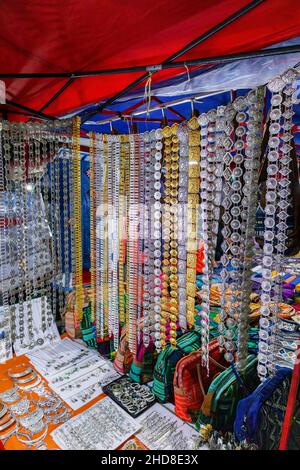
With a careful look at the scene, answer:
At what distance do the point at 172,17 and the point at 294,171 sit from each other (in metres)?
0.76

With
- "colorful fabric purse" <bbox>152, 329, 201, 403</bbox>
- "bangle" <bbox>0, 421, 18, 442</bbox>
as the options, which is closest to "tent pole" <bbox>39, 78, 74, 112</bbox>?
"colorful fabric purse" <bbox>152, 329, 201, 403</bbox>

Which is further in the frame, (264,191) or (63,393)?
(63,393)

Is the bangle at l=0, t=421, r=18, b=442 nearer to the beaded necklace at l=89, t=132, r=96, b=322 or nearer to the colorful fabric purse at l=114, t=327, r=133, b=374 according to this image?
the colorful fabric purse at l=114, t=327, r=133, b=374

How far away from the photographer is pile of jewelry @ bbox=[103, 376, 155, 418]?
1.70m

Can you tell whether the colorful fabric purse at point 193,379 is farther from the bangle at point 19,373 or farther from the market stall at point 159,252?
the bangle at point 19,373

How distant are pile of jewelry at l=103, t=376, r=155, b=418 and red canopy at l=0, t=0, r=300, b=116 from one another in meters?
1.94

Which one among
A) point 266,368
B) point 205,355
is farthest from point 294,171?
point 205,355

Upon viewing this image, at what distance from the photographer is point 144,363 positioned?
1.85 m

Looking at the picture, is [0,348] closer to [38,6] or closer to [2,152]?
[2,152]

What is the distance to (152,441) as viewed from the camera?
1.46 meters

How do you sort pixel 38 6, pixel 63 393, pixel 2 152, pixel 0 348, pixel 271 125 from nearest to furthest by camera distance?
pixel 38 6 → pixel 271 125 → pixel 63 393 → pixel 2 152 → pixel 0 348

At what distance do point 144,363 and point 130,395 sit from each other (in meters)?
0.22

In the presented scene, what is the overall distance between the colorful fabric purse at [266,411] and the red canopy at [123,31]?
4.66 feet

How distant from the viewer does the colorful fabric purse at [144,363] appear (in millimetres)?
1834
